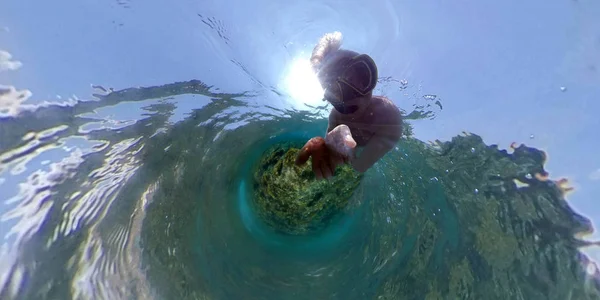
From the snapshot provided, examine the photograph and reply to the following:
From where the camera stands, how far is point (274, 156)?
7.91 m

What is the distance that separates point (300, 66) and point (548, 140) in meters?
4.45

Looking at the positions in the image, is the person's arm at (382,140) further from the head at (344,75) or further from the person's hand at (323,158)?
the head at (344,75)

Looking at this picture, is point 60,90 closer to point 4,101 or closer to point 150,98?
point 4,101

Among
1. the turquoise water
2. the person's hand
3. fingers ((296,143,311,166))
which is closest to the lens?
the person's hand

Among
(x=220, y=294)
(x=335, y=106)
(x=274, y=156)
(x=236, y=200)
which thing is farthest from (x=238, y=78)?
(x=220, y=294)

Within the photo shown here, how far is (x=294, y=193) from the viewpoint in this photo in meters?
6.90

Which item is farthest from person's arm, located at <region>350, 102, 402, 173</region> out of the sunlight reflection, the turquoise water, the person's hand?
the turquoise water

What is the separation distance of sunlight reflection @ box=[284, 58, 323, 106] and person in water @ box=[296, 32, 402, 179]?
2497 millimetres

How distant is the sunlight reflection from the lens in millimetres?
6793

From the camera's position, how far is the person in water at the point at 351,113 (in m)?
3.62

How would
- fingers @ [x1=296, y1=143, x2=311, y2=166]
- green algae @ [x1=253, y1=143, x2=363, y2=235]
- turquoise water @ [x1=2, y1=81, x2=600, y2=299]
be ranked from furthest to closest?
green algae @ [x1=253, y1=143, x2=363, y2=235]
turquoise water @ [x1=2, y1=81, x2=600, y2=299]
fingers @ [x1=296, y1=143, x2=311, y2=166]

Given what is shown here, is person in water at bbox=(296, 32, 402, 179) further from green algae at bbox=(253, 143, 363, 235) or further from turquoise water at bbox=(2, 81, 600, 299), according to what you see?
turquoise water at bbox=(2, 81, 600, 299)

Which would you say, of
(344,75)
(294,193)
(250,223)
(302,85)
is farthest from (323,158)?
(250,223)

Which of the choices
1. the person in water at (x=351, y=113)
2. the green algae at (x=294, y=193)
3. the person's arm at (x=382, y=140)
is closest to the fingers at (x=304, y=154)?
the person in water at (x=351, y=113)
